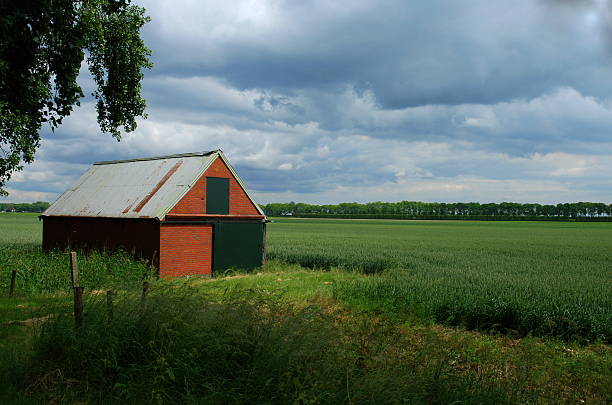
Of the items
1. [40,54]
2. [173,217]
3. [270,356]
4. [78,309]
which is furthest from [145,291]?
[173,217]

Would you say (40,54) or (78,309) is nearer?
(78,309)

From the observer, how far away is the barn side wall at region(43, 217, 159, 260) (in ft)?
80.9

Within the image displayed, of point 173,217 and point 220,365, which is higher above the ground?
point 173,217

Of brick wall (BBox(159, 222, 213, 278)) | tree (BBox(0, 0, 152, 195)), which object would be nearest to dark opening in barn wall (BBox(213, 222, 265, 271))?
brick wall (BBox(159, 222, 213, 278))

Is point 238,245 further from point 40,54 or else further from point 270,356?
point 270,356

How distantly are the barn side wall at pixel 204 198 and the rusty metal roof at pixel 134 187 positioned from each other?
0.32 meters

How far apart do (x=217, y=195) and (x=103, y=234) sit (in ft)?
22.0

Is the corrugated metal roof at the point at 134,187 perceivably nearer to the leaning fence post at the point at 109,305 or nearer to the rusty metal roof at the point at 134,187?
the rusty metal roof at the point at 134,187

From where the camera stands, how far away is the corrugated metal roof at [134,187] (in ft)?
84.0

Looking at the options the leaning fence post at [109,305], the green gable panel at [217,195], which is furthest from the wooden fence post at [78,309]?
the green gable panel at [217,195]

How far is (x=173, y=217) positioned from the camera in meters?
24.7

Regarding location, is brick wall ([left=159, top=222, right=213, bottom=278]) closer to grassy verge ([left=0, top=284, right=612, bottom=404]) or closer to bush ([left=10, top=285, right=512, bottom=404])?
grassy verge ([left=0, top=284, right=612, bottom=404])

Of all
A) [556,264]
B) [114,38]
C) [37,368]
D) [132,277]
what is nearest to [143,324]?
[37,368]

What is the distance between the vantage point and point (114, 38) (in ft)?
64.7
